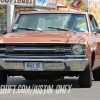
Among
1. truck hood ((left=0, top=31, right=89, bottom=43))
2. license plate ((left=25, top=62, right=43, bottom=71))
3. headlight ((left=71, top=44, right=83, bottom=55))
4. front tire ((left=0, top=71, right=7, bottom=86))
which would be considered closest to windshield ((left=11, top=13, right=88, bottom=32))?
truck hood ((left=0, top=31, right=89, bottom=43))

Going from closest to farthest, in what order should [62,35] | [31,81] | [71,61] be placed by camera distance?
1. [71,61]
2. [62,35]
3. [31,81]

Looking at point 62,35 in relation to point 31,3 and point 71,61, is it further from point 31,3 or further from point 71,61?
point 31,3

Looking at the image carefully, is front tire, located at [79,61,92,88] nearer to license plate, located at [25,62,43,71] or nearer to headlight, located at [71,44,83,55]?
headlight, located at [71,44,83,55]

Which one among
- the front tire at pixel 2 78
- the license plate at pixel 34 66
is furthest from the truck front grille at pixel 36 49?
the front tire at pixel 2 78

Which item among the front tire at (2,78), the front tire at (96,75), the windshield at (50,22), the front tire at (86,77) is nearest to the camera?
the front tire at (86,77)

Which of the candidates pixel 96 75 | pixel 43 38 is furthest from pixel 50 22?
pixel 96 75

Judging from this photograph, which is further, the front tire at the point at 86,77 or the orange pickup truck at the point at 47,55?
the front tire at the point at 86,77

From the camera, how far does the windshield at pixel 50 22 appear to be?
1075 centimetres

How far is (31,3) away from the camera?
34344mm

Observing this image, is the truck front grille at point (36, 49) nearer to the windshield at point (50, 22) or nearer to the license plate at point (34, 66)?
the license plate at point (34, 66)

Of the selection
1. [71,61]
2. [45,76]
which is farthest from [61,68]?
[45,76]

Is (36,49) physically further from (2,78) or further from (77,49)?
(2,78)

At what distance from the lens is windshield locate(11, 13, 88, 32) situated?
35.3ft

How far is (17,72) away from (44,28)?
1.47 m
